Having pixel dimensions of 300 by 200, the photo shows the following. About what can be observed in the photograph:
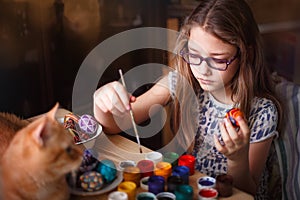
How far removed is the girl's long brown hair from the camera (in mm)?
1067

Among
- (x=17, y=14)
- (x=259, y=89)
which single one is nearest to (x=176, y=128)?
(x=259, y=89)

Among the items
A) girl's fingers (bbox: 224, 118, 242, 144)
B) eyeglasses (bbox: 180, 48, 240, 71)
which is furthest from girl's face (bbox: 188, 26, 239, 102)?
girl's fingers (bbox: 224, 118, 242, 144)

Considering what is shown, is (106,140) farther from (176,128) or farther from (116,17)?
(116,17)

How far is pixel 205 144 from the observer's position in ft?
4.02

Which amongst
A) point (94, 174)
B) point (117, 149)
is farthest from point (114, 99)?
point (94, 174)

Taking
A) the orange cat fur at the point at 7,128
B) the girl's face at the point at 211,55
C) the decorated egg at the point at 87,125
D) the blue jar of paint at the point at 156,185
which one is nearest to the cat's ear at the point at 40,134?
the orange cat fur at the point at 7,128

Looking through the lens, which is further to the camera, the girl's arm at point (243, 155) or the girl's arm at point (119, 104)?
the girl's arm at point (119, 104)

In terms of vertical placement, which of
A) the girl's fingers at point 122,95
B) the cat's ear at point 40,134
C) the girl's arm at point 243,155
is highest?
the cat's ear at point 40,134

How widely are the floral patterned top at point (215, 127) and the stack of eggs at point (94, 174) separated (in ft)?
1.27

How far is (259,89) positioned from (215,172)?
259 mm

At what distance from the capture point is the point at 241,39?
1076 millimetres

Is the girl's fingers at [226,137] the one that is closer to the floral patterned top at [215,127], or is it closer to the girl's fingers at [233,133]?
the girl's fingers at [233,133]

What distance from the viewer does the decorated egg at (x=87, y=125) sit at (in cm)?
103

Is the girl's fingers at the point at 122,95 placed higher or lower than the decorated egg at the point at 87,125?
higher
